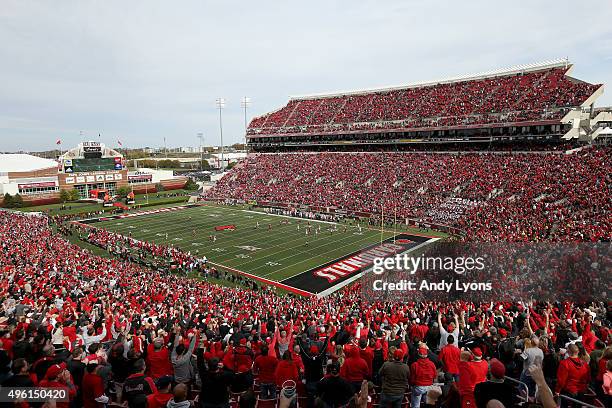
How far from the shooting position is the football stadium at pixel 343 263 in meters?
5.22

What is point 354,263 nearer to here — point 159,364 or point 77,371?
point 159,364

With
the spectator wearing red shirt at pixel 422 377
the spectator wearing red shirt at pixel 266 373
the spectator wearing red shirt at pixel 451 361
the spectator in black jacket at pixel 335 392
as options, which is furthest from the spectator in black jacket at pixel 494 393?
the spectator wearing red shirt at pixel 266 373

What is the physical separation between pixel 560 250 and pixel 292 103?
68.2 m

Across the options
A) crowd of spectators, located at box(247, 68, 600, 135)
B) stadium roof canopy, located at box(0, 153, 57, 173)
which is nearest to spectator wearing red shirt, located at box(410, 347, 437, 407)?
crowd of spectators, located at box(247, 68, 600, 135)

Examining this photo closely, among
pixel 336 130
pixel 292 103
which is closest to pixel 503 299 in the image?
pixel 336 130

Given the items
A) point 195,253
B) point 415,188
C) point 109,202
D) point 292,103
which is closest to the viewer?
point 195,253

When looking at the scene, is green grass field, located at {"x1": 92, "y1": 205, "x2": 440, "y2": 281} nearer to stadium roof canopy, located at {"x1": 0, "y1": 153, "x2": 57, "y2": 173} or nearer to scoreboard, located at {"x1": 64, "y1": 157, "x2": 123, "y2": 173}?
scoreboard, located at {"x1": 64, "y1": 157, "x2": 123, "y2": 173}

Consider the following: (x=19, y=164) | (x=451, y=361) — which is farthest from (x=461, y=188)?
(x=19, y=164)

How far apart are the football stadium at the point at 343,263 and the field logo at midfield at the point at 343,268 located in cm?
22

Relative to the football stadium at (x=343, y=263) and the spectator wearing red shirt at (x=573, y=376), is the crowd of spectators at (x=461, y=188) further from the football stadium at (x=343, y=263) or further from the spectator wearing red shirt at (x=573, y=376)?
the spectator wearing red shirt at (x=573, y=376)

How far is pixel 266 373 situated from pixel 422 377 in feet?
7.29

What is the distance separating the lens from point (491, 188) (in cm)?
3541

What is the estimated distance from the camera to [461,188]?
126ft

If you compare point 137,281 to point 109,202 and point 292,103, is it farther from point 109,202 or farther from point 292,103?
point 292,103
